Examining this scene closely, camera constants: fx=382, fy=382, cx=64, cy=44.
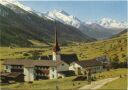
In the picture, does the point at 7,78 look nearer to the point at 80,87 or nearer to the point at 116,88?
the point at 80,87

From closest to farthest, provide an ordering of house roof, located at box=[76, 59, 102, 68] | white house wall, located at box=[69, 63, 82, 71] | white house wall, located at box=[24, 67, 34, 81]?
white house wall, located at box=[24, 67, 34, 81], white house wall, located at box=[69, 63, 82, 71], house roof, located at box=[76, 59, 102, 68]

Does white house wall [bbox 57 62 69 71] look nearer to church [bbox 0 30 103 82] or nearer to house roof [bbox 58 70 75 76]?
church [bbox 0 30 103 82]

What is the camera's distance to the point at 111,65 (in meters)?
132

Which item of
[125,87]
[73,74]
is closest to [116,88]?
[125,87]

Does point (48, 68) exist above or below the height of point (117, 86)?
above

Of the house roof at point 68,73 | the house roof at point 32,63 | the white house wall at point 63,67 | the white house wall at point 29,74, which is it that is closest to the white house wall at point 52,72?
the white house wall at point 63,67

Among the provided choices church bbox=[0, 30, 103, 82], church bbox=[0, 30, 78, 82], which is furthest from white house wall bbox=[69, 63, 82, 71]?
church bbox=[0, 30, 78, 82]

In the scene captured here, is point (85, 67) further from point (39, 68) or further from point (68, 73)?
point (39, 68)

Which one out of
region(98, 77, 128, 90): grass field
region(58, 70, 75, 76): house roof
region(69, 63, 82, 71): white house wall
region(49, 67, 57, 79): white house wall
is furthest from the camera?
region(69, 63, 82, 71): white house wall

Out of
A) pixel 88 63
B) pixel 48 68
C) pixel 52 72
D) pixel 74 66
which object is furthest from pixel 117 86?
pixel 88 63

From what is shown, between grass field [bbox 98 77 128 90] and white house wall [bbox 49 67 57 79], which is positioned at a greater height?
white house wall [bbox 49 67 57 79]

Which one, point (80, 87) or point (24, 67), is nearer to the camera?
point (80, 87)

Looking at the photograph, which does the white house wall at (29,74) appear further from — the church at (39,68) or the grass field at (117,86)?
the grass field at (117,86)

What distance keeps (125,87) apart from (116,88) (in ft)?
5.98
